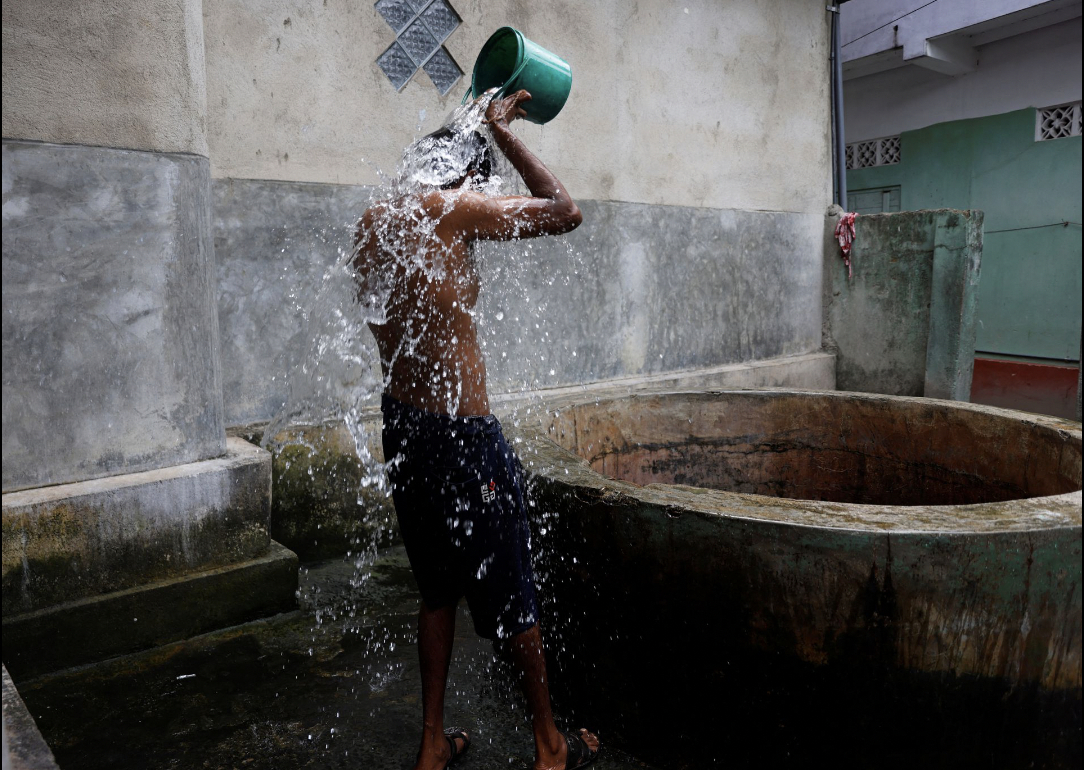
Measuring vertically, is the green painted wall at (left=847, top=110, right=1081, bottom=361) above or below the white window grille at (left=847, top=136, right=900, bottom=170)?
below

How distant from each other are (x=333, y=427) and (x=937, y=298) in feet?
16.0

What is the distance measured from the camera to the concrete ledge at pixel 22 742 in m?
1.42

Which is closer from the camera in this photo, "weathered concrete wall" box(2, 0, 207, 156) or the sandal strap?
the sandal strap

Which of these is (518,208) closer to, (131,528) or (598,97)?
(131,528)

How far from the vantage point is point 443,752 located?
2297 mm

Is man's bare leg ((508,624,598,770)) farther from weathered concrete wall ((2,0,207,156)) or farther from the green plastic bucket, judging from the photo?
weathered concrete wall ((2,0,207,156))

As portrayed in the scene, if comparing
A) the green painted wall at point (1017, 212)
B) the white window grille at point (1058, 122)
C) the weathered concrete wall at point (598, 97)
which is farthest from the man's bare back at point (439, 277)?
the white window grille at point (1058, 122)

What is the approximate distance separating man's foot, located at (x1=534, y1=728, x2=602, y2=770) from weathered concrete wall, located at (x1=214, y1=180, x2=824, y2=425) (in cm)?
243

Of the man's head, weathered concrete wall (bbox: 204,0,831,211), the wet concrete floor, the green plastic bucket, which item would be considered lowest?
the wet concrete floor

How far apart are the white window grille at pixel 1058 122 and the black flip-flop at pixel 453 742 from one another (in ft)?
28.5

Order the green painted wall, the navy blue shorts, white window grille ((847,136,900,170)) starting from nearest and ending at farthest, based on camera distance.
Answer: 1. the navy blue shorts
2. the green painted wall
3. white window grille ((847,136,900,170))

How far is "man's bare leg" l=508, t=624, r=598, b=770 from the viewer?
7.25 feet

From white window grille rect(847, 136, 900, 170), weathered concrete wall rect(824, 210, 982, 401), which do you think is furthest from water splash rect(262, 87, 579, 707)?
white window grille rect(847, 136, 900, 170)

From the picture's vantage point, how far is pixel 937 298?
6305 mm
